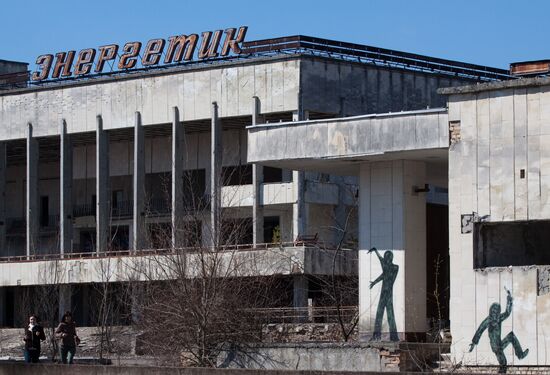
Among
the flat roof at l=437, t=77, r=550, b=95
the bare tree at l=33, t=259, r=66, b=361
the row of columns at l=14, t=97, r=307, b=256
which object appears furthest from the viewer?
the row of columns at l=14, t=97, r=307, b=256

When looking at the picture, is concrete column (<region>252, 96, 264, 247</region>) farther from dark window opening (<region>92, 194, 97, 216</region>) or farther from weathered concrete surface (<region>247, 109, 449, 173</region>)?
weathered concrete surface (<region>247, 109, 449, 173</region>)

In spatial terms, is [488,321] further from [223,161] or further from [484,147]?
[223,161]

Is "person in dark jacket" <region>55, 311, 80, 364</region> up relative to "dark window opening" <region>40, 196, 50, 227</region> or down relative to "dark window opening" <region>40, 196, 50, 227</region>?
down

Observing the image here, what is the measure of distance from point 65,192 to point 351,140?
42.0 metres

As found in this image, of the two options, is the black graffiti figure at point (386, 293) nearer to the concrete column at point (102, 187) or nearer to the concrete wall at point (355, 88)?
the concrete wall at point (355, 88)

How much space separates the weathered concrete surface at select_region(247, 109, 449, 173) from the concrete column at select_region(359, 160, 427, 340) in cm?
75

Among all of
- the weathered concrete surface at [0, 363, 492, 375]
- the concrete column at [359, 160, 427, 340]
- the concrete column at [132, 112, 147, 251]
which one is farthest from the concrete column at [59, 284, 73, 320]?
the concrete column at [359, 160, 427, 340]

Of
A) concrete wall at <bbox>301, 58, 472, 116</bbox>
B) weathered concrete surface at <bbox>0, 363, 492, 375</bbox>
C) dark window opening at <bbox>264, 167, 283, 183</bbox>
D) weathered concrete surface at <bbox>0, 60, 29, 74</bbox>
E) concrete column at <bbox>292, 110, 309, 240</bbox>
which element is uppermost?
weathered concrete surface at <bbox>0, 60, 29, 74</bbox>

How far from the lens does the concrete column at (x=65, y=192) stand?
72.9 m

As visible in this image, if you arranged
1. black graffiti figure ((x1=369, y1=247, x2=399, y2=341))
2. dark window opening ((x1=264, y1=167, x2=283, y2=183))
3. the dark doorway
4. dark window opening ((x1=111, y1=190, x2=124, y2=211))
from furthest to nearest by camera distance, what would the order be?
dark window opening ((x1=111, y1=190, x2=124, y2=211))
dark window opening ((x1=264, y1=167, x2=283, y2=183))
the dark doorway
black graffiti figure ((x1=369, y1=247, x2=399, y2=341))

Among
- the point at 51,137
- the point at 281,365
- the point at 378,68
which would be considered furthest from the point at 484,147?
the point at 51,137

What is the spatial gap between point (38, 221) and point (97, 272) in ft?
37.4

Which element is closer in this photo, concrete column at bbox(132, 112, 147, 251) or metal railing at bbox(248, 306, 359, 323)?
metal railing at bbox(248, 306, 359, 323)

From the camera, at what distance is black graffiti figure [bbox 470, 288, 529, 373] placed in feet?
99.5
